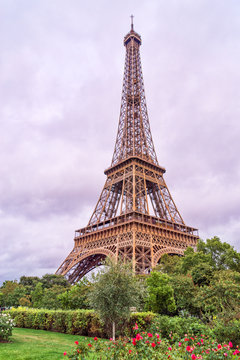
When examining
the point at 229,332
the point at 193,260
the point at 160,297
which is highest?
the point at 193,260

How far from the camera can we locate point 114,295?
1358cm

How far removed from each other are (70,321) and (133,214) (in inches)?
887

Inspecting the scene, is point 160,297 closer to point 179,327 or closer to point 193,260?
point 193,260

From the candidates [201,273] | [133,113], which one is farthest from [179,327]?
[133,113]

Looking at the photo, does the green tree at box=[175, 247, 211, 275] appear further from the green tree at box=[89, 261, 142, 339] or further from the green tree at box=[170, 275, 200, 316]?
the green tree at box=[89, 261, 142, 339]

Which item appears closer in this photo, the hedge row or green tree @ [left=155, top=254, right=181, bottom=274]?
the hedge row

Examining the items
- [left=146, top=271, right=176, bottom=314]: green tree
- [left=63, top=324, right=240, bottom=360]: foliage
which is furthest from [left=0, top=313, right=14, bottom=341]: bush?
[left=146, top=271, right=176, bottom=314]: green tree

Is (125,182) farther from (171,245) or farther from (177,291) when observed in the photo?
(177,291)

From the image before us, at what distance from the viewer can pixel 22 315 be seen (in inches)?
858

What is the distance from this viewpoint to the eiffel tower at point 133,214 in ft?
123

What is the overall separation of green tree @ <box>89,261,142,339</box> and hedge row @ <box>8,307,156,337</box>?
4.82ft

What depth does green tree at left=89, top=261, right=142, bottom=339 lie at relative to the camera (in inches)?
524

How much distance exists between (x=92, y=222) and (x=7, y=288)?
19562 mm

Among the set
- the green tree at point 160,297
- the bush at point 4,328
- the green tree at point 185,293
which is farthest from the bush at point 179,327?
the green tree at point 185,293
